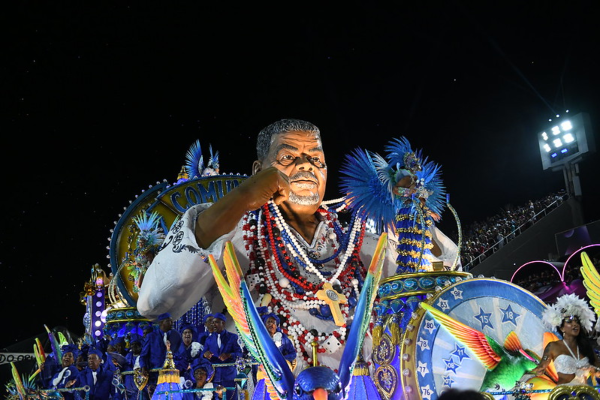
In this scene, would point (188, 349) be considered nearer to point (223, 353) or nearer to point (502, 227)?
point (223, 353)

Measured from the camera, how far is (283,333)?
2.63 meters

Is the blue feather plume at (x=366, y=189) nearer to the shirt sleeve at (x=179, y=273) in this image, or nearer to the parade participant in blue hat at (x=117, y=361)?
the shirt sleeve at (x=179, y=273)

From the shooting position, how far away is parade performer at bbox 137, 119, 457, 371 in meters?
2.60

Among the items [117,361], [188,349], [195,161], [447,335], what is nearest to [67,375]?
[117,361]

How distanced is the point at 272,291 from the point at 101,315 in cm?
795

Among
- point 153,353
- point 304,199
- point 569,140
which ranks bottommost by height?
point 153,353

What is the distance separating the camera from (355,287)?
113 inches

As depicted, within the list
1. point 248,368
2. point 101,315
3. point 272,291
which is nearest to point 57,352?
point 101,315

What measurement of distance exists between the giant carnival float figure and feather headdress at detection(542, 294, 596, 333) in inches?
2.7

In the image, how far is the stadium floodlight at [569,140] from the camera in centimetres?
1841

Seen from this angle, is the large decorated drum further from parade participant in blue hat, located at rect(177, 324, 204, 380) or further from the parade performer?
parade participant in blue hat, located at rect(177, 324, 204, 380)

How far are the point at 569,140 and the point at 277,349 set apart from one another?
18807 millimetres

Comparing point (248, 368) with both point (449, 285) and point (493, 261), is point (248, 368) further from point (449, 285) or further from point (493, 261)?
point (493, 261)

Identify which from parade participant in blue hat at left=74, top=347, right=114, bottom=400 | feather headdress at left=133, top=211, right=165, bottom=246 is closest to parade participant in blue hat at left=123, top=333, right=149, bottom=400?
parade participant in blue hat at left=74, top=347, right=114, bottom=400
